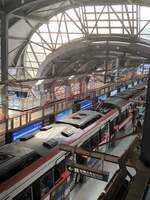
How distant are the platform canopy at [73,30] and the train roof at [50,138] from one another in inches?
387

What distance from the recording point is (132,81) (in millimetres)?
28453

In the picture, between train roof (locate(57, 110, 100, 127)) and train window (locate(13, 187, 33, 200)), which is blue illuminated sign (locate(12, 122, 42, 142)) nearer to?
train roof (locate(57, 110, 100, 127))

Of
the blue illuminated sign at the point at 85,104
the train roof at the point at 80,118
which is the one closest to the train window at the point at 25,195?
the train roof at the point at 80,118

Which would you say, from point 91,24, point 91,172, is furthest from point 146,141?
point 91,24

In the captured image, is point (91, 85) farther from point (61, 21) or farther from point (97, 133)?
point (97, 133)

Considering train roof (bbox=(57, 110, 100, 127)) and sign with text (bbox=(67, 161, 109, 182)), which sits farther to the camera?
train roof (bbox=(57, 110, 100, 127))

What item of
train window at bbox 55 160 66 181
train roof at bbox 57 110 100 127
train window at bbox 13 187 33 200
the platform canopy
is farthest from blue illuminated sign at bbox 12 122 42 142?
the platform canopy

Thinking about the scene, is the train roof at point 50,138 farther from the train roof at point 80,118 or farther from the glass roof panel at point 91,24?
the glass roof panel at point 91,24

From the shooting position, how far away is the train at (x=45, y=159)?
19.6 feet

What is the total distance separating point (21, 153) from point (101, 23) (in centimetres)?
2029

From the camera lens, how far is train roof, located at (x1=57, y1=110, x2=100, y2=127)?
10.3 m

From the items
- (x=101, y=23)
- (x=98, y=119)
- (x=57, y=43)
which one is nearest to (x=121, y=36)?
(x=101, y=23)

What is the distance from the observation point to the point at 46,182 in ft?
22.7

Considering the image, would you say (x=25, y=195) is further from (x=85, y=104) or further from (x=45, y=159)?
(x=85, y=104)
